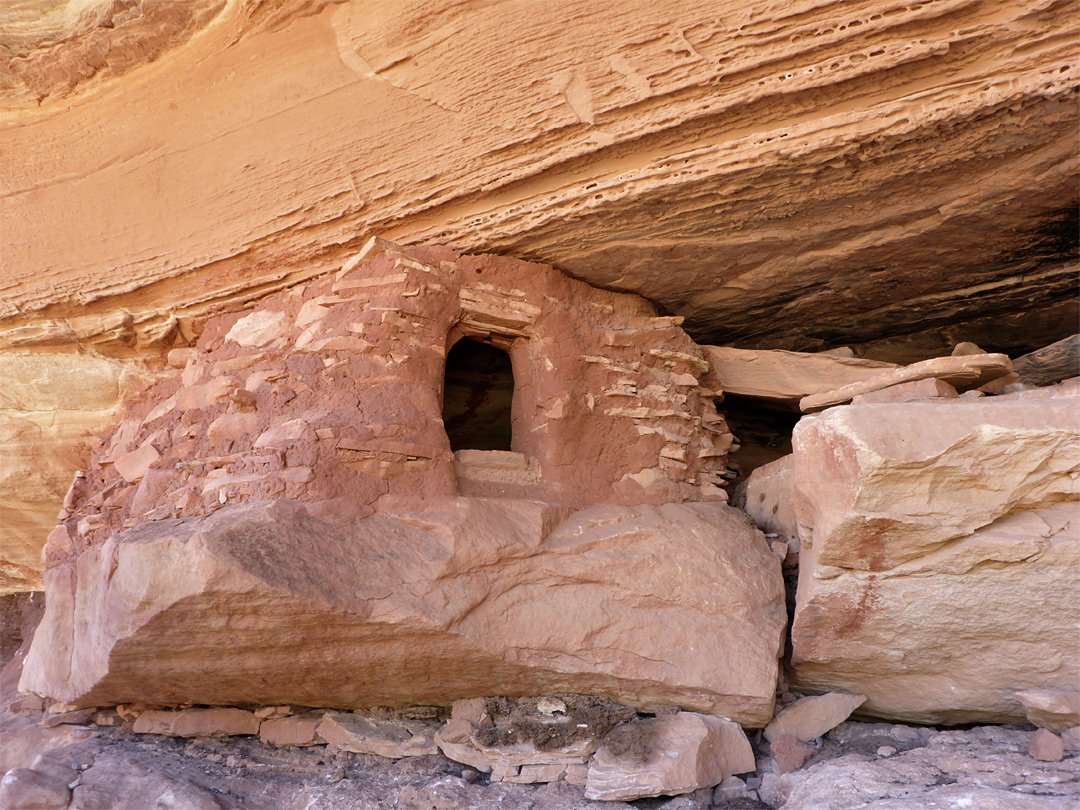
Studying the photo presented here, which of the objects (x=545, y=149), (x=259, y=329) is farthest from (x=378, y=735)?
(x=545, y=149)

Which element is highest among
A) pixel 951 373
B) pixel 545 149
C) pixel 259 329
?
pixel 545 149

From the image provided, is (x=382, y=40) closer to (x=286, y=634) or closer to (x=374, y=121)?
(x=374, y=121)

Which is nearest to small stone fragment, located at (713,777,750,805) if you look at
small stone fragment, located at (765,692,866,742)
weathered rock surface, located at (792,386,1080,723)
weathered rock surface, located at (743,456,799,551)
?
small stone fragment, located at (765,692,866,742)

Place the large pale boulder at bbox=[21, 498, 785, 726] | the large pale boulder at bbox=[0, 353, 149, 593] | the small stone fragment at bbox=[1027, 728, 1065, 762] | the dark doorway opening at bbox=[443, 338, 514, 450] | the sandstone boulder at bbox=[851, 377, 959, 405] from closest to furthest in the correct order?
the small stone fragment at bbox=[1027, 728, 1065, 762] → the large pale boulder at bbox=[21, 498, 785, 726] → the sandstone boulder at bbox=[851, 377, 959, 405] → the large pale boulder at bbox=[0, 353, 149, 593] → the dark doorway opening at bbox=[443, 338, 514, 450]

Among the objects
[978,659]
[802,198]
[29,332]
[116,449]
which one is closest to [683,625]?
[978,659]

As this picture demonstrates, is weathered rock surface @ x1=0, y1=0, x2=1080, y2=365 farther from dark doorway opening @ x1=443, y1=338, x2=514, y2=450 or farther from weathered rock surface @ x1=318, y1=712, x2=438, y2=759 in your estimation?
weathered rock surface @ x1=318, y1=712, x2=438, y2=759

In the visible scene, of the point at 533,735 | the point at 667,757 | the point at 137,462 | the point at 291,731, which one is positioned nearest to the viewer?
the point at 667,757

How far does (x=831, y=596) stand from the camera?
3160 mm

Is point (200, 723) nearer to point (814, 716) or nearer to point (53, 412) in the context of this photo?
point (53, 412)

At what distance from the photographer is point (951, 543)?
Result: 2973 mm

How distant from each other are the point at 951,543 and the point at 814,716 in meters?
0.96

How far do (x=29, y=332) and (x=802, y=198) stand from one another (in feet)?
14.4

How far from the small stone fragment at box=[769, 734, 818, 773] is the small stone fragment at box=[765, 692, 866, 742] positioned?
67 millimetres

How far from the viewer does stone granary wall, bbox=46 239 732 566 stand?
3449 millimetres
